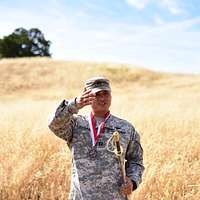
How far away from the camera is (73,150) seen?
3.78 metres

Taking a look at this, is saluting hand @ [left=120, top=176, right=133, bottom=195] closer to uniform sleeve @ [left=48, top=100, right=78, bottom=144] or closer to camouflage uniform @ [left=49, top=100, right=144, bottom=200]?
camouflage uniform @ [left=49, top=100, right=144, bottom=200]

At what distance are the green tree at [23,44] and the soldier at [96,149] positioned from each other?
6415 cm

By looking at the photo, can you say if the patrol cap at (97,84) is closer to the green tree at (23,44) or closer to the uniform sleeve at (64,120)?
the uniform sleeve at (64,120)

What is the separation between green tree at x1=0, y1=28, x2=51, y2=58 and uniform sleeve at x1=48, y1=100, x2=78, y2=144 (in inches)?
2525

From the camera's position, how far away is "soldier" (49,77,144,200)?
3709 mm

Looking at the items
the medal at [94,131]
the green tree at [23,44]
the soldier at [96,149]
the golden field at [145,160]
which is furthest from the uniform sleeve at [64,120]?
the green tree at [23,44]

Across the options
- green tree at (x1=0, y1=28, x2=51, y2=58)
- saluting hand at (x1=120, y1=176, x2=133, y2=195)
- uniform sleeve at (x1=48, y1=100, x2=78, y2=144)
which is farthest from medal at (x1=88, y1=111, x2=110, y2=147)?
green tree at (x1=0, y1=28, x2=51, y2=58)

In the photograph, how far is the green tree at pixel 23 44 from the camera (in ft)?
223

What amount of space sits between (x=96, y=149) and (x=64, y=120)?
31 cm

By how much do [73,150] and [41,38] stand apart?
69.0m

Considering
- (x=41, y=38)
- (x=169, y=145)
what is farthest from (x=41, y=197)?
(x=41, y=38)

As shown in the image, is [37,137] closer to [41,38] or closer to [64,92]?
[64,92]

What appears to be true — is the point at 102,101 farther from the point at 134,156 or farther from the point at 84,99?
the point at 134,156

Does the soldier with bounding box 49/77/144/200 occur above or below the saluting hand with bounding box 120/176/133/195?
above
